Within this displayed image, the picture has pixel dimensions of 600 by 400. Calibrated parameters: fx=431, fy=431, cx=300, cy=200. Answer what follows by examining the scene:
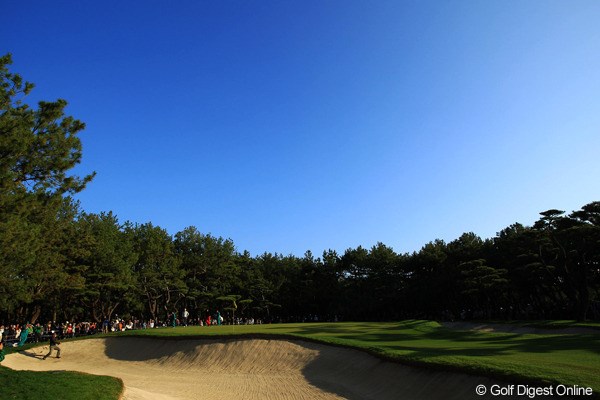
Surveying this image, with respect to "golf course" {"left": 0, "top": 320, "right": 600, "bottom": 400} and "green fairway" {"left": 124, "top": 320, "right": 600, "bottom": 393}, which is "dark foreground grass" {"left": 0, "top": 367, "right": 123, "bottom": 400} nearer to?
"golf course" {"left": 0, "top": 320, "right": 600, "bottom": 400}

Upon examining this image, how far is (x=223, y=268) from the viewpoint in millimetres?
77375

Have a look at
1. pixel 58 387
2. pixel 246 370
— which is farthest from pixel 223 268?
pixel 58 387

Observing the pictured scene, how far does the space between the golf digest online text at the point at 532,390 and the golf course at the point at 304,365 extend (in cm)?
13

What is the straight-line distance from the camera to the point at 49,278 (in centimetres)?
4694

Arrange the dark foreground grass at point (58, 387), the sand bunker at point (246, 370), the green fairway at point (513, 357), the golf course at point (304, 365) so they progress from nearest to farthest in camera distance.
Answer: the green fairway at point (513, 357) → the dark foreground grass at point (58, 387) → the golf course at point (304, 365) → the sand bunker at point (246, 370)

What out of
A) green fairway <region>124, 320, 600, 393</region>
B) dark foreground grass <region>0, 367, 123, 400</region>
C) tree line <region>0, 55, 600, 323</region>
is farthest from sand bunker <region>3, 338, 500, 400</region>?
tree line <region>0, 55, 600, 323</region>

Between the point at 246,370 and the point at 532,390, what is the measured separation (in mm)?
17161

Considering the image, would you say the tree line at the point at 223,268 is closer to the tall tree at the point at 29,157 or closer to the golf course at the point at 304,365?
the tall tree at the point at 29,157

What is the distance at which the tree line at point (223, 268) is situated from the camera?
80.7 ft

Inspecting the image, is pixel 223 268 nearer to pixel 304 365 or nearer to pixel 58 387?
pixel 304 365

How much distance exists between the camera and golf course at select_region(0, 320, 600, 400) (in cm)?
1484

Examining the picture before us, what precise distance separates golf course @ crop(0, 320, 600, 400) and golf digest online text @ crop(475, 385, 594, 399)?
0.44 ft

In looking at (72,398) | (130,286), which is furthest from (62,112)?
(130,286)

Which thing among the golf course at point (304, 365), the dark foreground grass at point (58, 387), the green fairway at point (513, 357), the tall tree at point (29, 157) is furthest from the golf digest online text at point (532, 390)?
the tall tree at point (29, 157)
